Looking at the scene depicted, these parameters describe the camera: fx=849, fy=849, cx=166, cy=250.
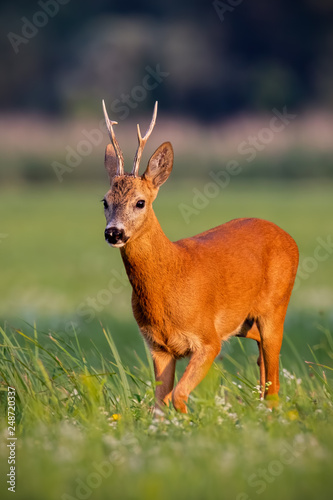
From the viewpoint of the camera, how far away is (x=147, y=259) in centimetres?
596

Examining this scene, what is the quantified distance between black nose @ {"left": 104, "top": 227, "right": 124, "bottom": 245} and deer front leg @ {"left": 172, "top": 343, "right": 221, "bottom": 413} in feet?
3.47

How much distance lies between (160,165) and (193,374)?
154 centimetres

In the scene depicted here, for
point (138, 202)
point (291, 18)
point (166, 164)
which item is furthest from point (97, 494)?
point (291, 18)

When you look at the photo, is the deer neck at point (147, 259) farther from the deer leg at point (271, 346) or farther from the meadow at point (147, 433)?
the deer leg at point (271, 346)

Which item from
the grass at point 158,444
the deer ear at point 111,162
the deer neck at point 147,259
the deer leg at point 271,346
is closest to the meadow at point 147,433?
the grass at point 158,444

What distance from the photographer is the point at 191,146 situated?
3672 centimetres

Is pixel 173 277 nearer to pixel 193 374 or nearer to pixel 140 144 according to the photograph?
pixel 193 374

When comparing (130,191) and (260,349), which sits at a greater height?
(130,191)

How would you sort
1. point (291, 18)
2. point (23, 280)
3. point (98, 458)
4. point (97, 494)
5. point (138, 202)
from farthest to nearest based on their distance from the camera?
point (291, 18) → point (23, 280) → point (138, 202) → point (98, 458) → point (97, 494)

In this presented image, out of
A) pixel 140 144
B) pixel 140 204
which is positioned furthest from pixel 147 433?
pixel 140 144

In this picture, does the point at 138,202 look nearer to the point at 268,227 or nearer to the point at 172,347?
the point at 172,347

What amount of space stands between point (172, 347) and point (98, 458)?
1.80 metres

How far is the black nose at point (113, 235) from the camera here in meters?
5.48

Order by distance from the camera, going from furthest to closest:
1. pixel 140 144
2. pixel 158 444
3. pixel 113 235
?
pixel 140 144
pixel 113 235
pixel 158 444
